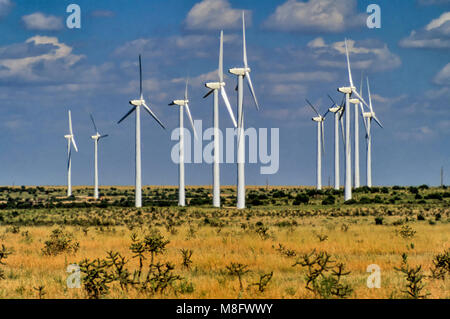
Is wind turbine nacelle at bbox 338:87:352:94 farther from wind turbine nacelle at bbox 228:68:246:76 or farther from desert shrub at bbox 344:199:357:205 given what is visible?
wind turbine nacelle at bbox 228:68:246:76

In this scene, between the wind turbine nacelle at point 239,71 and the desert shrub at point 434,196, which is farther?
the desert shrub at point 434,196

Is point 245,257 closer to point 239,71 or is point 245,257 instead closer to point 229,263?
point 229,263

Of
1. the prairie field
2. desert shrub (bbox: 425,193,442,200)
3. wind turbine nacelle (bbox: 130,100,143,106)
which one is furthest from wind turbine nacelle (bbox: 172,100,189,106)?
the prairie field

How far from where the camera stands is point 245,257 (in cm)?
3138

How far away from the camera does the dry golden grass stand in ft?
72.1

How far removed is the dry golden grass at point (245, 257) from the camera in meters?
22.0

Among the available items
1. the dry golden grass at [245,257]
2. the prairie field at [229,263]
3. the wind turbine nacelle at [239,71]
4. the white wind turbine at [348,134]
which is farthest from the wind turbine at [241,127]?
the dry golden grass at [245,257]

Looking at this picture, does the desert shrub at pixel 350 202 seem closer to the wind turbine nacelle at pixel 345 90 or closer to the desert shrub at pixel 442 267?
the wind turbine nacelle at pixel 345 90

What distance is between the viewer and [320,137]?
136750 millimetres

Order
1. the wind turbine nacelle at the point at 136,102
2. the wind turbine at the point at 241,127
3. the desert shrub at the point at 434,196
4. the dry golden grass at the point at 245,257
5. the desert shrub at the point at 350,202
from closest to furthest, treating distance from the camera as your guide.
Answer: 1. the dry golden grass at the point at 245,257
2. the wind turbine at the point at 241,127
3. the desert shrub at the point at 350,202
4. the wind turbine nacelle at the point at 136,102
5. the desert shrub at the point at 434,196

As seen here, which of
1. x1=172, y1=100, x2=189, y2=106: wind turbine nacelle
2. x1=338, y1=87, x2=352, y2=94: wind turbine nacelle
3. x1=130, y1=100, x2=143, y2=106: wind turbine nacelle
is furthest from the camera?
x1=172, y1=100, x2=189, y2=106: wind turbine nacelle

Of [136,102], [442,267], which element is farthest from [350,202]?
[442,267]

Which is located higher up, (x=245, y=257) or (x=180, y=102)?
(x=180, y=102)
